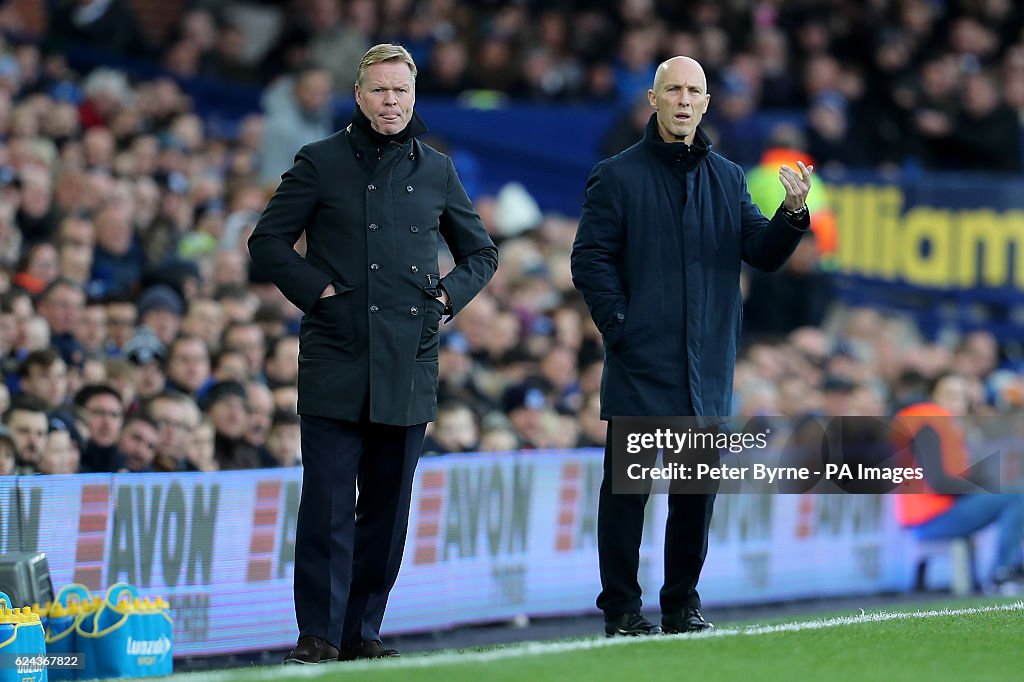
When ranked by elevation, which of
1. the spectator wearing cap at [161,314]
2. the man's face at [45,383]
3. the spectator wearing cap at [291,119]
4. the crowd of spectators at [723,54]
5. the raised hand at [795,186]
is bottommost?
the man's face at [45,383]

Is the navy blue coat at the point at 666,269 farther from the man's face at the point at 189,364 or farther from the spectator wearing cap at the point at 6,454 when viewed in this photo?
the man's face at the point at 189,364

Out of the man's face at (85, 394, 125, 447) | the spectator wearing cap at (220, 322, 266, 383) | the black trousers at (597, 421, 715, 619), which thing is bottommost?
the black trousers at (597, 421, 715, 619)

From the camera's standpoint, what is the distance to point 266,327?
1163 cm

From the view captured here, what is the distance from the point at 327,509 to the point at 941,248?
10.7 meters

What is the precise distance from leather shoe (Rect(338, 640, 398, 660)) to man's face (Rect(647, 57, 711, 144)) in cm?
219

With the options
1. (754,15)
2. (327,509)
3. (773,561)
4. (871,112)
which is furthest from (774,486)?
(754,15)

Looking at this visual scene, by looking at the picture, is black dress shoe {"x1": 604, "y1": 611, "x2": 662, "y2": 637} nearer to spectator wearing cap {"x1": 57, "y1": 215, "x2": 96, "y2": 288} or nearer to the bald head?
the bald head

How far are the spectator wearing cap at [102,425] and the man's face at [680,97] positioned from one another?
342cm

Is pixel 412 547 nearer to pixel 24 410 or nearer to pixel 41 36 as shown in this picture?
pixel 24 410

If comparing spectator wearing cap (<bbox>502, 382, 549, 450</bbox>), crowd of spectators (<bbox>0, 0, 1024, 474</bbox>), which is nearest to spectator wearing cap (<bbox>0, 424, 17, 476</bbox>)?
crowd of spectators (<bbox>0, 0, 1024, 474</bbox>)

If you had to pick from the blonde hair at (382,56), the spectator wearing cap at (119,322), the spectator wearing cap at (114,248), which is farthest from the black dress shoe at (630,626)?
the spectator wearing cap at (114,248)

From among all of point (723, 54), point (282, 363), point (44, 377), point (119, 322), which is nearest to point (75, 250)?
point (119, 322)

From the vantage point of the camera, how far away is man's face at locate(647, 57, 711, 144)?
7.10 m

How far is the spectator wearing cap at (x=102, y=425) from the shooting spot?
9211 millimetres
